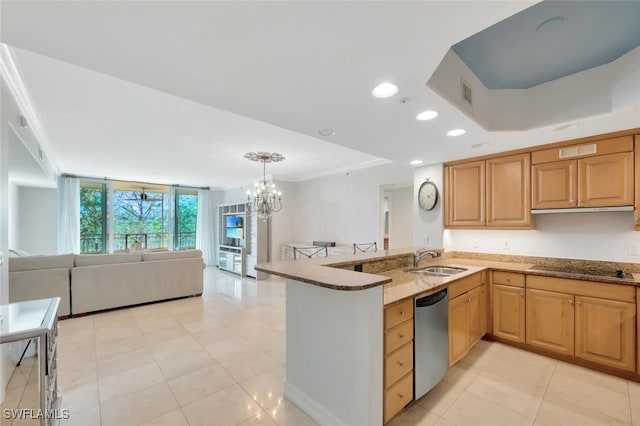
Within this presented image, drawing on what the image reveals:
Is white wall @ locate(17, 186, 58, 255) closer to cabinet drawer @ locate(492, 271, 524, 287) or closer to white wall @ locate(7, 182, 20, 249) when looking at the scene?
white wall @ locate(7, 182, 20, 249)

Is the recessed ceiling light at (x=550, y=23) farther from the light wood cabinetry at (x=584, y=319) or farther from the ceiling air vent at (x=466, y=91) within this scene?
the light wood cabinetry at (x=584, y=319)

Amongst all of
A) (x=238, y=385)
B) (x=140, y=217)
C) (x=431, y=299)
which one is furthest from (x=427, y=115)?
(x=140, y=217)

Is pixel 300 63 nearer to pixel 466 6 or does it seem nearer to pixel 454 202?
pixel 466 6

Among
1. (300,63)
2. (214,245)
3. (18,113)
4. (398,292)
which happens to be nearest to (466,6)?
(300,63)

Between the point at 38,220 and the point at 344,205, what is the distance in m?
7.22

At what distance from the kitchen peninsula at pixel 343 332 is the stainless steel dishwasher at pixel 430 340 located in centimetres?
10

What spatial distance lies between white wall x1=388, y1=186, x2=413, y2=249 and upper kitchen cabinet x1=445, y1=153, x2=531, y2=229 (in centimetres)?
321

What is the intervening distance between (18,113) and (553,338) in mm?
5687

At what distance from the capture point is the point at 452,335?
2.38 meters

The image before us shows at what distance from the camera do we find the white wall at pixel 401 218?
696cm

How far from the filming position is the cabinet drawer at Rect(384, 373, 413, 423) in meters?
1.72

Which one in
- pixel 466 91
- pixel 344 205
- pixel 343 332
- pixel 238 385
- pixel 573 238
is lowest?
pixel 238 385

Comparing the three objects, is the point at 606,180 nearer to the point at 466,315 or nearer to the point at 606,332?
the point at 606,332

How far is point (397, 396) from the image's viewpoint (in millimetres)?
1806
